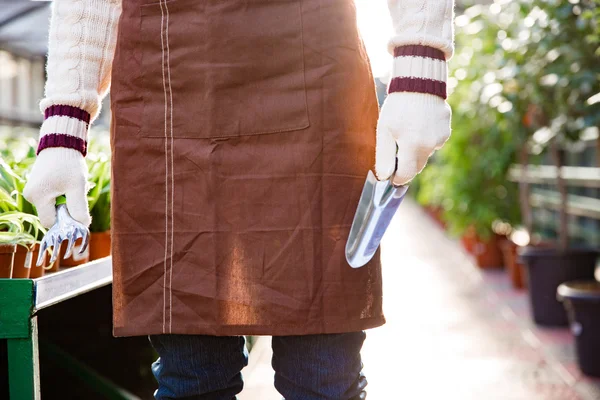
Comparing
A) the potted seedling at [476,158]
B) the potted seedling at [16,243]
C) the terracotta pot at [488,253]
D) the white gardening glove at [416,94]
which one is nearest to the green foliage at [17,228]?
the potted seedling at [16,243]

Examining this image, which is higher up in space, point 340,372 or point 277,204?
point 277,204

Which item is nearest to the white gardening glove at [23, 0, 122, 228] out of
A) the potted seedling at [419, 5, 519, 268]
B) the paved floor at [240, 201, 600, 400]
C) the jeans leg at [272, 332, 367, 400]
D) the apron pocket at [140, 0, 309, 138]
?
the apron pocket at [140, 0, 309, 138]

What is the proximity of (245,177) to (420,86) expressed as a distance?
0.31 meters

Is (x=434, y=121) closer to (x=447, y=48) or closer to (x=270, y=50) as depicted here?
(x=447, y=48)

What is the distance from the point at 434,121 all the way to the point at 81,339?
1724 millimetres

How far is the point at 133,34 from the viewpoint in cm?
123

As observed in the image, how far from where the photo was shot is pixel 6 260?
1494mm

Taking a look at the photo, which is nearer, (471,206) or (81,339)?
(81,339)

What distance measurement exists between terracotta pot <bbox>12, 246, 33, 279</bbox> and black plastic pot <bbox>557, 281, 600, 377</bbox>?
228 centimetres

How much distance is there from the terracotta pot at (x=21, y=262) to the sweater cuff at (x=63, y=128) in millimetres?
372

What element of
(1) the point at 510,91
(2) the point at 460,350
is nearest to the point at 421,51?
(1) the point at 510,91

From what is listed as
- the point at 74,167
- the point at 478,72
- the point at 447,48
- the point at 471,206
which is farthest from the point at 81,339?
the point at 471,206

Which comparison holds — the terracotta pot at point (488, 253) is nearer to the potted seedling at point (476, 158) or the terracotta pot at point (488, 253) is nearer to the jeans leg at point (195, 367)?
the potted seedling at point (476, 158)

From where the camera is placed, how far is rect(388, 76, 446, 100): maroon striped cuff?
114 cm
